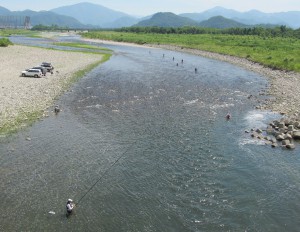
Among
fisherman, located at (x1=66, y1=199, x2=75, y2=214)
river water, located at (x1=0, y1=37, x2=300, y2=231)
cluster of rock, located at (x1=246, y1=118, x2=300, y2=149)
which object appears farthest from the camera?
cluster of rock, located at (x1=246, y1=118, x2=300, y2=149)

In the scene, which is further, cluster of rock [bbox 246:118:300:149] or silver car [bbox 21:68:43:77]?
silver car [bbox 21:68:43:77]

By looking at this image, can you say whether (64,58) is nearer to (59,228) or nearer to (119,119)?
(119,119)

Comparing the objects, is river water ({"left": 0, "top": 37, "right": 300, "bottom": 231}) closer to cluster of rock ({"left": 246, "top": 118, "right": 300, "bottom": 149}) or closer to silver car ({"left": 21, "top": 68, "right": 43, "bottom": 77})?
cluster of rock ({"left": 246, "top": 118, "right": 300, "bottom": 149})

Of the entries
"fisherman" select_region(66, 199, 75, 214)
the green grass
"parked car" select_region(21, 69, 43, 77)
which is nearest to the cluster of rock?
"fisherman" select_region(66, 199, 75, 214)

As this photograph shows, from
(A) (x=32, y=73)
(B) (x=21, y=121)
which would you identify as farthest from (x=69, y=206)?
(A) (x=32, y=73)

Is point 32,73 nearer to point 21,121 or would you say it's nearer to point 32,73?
point 32,73

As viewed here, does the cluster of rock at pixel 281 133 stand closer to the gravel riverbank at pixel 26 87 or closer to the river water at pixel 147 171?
the river water at pixel 147 171
